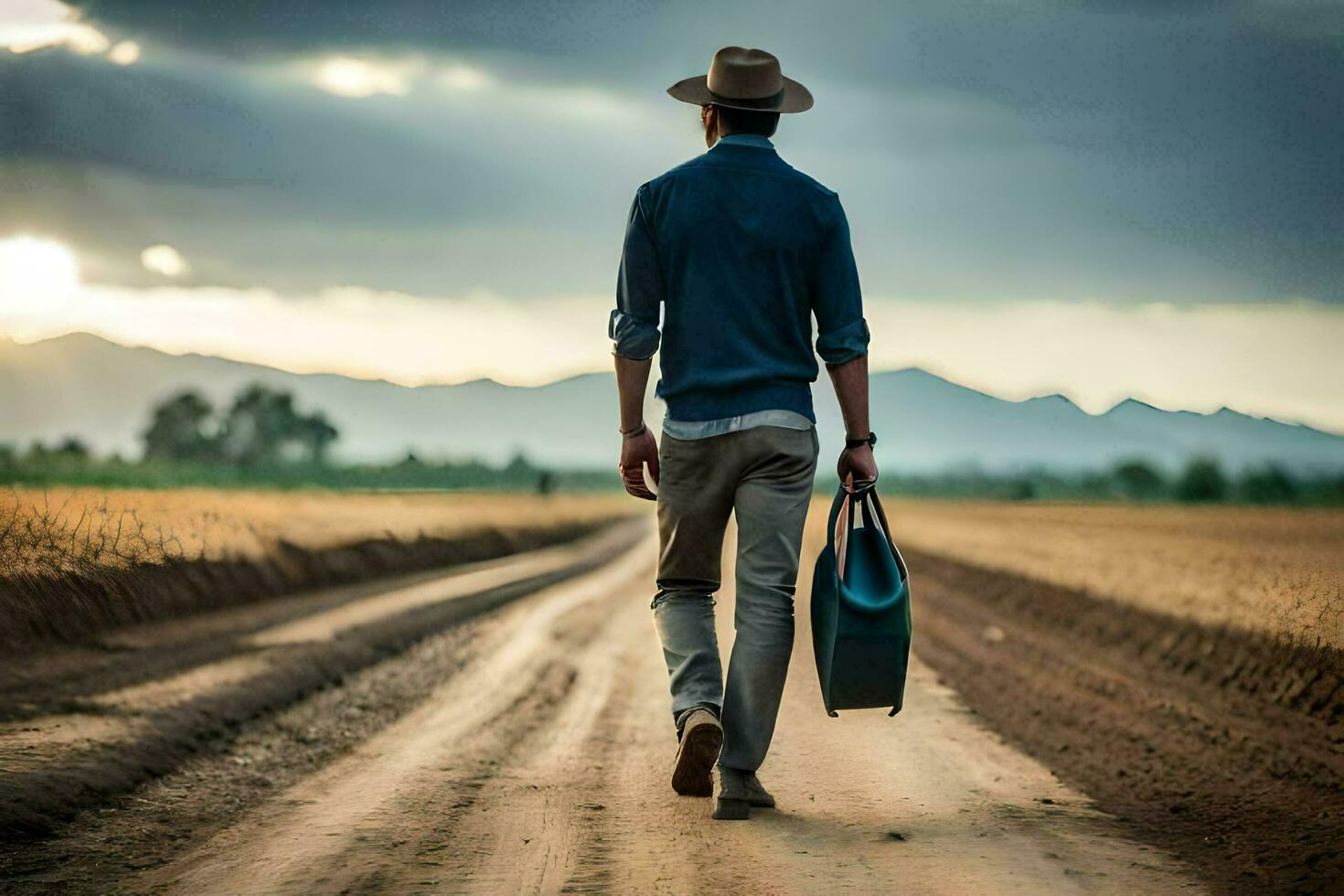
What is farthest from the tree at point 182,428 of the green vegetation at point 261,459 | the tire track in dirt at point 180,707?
the tire track in dirt at point 180,707

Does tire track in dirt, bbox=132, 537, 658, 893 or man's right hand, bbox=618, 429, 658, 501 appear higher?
man's right hand, bbox=618, 429, 658, 501

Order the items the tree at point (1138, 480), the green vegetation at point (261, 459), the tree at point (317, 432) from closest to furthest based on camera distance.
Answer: the green vegetation at point (261, 459), the tree at point (1138, 480), the tree at point (317, 432)

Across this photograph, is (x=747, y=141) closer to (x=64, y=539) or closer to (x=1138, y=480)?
(x=64, y=539)

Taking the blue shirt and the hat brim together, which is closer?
the blue shirt

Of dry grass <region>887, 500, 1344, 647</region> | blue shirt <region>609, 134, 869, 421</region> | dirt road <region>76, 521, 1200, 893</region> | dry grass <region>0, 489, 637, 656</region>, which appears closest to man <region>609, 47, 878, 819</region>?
blue shirt <region>609, 134, 869, 421</region>

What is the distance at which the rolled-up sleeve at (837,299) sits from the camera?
4.28 m

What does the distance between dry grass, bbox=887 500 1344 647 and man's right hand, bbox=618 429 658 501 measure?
491 cm

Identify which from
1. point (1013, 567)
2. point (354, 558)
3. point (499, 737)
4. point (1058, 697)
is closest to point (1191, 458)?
point (1013, 567)

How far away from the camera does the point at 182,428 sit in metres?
77.3

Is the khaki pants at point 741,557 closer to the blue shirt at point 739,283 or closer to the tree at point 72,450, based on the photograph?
the blue shirt at point 739,283

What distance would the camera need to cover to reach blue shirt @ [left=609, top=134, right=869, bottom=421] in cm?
425

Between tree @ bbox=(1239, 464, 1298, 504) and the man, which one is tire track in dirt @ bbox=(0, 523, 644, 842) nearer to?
the man

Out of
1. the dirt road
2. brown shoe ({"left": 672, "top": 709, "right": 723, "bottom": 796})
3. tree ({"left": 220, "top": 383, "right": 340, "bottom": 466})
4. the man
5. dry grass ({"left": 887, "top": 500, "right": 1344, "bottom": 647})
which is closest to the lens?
the dirt road

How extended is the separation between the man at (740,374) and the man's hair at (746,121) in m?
0.02
